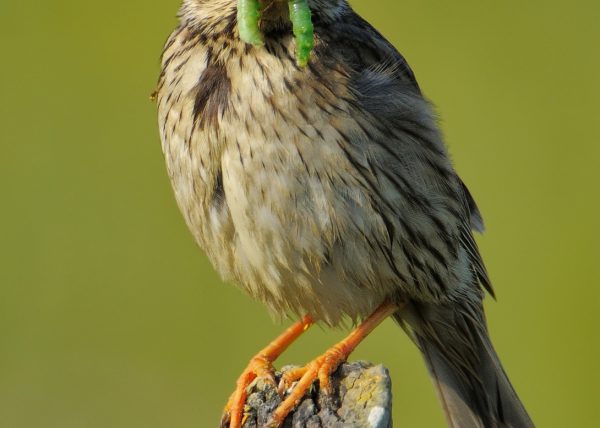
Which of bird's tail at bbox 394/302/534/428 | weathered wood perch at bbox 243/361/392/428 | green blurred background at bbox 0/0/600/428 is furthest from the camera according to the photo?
green blurred background at bbox 0/0/600/428

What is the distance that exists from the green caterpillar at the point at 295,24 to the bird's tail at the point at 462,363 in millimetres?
1582

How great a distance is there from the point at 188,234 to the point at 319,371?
409 cm

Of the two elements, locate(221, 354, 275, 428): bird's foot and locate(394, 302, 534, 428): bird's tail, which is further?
locate(394, 302, 534, 428): bird's tail

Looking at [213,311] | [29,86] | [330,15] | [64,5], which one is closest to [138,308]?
[213,311]

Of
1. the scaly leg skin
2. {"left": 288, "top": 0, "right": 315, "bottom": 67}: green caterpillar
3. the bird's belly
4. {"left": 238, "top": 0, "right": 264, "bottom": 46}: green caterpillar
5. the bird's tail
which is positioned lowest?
the bird's tail

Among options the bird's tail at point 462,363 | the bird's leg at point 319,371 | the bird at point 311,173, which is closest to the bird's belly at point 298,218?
the bird at point 311,173

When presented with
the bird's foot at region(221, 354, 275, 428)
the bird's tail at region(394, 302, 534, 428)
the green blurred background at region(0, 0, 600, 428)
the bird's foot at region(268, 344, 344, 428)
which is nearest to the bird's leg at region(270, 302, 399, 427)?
the bird's foot at region(268, 344, 344, 428)

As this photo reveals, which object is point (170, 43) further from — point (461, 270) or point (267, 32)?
point (461, 270)

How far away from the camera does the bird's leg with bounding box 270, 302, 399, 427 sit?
6.19 m

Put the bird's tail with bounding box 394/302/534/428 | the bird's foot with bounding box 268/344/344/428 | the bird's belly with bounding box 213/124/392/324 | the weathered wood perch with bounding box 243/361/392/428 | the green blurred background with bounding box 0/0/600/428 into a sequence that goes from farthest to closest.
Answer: the green blurred background with bounding box 0/0/600/428 → the bird's tail with bounding box 394/302/534/428 → the bird's belly with bounding box 213/124/392/324 → the bird's foot with bounding box 268/344/344/428 → the weathered wood perch with bounding box 243/361/392/428

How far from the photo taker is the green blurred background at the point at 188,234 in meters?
9.80

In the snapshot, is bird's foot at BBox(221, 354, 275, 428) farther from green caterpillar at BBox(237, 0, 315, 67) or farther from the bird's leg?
green caterpillar at BBox(237, 0, 315, 67)

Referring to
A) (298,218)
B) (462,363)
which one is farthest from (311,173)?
(462,363)

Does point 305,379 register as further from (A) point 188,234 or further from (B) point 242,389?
(A) point 188,234
